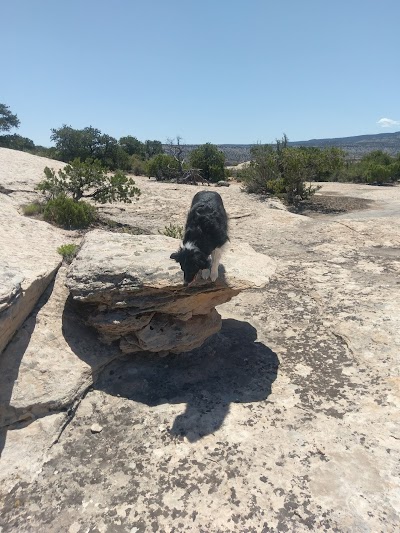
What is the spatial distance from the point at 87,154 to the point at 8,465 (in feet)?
72.7

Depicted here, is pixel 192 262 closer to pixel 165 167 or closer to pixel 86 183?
pixel 86 183

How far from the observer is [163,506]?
2787mm

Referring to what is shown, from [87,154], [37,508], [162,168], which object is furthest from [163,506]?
[87,154]

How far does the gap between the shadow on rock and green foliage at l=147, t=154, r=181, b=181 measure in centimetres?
1512

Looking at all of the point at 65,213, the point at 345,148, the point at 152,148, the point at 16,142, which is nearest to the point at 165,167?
the point at 65,213

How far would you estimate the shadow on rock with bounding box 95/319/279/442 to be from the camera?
3.67 meters

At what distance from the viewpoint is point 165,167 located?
18953mm

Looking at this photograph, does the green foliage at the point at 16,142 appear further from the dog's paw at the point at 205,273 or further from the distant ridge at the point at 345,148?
the dog's paw at the point at 205,273

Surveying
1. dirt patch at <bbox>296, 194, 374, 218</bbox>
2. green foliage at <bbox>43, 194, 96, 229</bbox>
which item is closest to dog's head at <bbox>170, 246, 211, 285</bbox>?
green foliage at <bbox>43, 194, 96, 229</bbox>

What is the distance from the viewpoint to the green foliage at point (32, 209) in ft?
27.2

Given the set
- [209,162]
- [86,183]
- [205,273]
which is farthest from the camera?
[209,162]

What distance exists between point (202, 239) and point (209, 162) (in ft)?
61.2

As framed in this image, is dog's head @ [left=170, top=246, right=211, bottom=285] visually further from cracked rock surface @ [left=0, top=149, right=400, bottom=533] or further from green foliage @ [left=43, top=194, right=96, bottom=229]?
green foliage @ [left=43, top=194, right=96, bottom=229]

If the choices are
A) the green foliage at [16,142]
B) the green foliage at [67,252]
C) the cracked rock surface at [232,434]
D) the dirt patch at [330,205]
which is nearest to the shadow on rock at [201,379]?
the cracked rock surface at [232,434]
